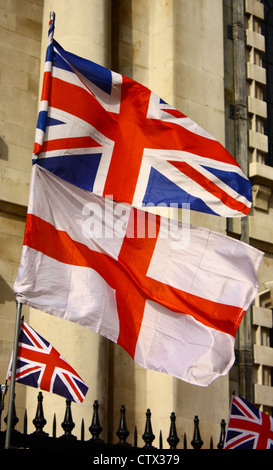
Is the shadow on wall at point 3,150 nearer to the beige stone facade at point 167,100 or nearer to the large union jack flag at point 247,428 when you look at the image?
the beige stone facade at point 167,100

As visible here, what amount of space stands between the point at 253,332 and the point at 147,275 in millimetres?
7032

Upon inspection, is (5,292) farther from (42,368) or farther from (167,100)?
(167,100)

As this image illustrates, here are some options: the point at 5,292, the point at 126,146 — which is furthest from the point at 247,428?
the point at 126,146

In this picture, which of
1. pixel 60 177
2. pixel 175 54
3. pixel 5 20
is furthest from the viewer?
pixel 175 54

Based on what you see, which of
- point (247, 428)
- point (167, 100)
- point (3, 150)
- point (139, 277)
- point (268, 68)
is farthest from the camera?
point (268, 68)

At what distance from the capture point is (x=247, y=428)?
478 inches

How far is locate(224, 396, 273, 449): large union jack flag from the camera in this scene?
39.1 ft

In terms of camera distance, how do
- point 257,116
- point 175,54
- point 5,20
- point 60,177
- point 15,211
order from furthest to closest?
point 257,116, point 175,54, point 5,20, point 15,211, point 60,177

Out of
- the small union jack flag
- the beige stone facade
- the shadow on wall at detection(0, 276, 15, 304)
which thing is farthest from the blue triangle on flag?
the shadow on wall at detection(0, 276, 15, 304)

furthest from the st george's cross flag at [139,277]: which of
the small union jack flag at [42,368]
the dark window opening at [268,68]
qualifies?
the dark window opening at [268,68]

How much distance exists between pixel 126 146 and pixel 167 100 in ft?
18.7
